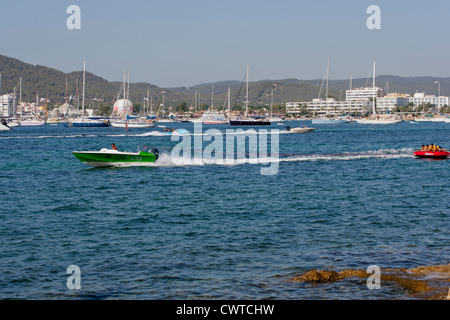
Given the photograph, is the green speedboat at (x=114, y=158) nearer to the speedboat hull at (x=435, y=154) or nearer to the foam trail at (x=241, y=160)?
the foam trail at (x=241, y=160)

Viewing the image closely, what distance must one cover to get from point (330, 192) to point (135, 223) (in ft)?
45.9

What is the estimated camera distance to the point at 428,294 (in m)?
13.5

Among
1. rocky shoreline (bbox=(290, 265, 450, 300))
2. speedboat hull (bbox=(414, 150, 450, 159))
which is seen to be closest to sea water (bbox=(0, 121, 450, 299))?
rocky shoreline (bbox=(290, 265, 450, 300))

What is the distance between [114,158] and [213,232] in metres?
26.0

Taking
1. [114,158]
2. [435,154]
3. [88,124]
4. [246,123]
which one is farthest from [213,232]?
[246,123]

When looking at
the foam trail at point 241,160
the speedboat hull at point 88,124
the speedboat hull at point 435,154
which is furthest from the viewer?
the speedboat hull at point 88,124

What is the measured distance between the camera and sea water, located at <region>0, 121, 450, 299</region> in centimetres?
1496

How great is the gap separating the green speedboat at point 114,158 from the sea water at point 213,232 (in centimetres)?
374

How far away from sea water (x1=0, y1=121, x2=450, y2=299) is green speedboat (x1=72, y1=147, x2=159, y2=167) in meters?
3.74

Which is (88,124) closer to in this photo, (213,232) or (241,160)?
(241,160)

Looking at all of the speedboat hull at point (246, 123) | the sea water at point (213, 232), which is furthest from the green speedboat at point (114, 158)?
the speedboat hull at point (246, 123)

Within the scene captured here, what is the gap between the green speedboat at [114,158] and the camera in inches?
1777
